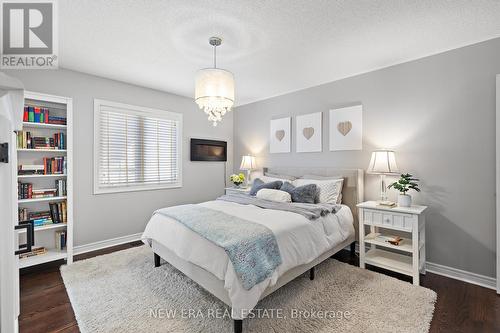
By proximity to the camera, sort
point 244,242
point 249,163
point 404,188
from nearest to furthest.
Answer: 1. point 244,242
2. point 404,188
3. point 249,163

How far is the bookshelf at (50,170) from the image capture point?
110 inches

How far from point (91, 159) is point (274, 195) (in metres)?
2.65

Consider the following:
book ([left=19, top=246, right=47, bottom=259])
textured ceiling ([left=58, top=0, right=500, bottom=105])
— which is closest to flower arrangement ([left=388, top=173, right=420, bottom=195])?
textured ceiling ([left=58, top=0, right=500, bottom=105])

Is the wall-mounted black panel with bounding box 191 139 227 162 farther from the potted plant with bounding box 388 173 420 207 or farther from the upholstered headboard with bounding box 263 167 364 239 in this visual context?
the potted plant with bounding box 388 173 420 207

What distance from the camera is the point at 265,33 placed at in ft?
7.58

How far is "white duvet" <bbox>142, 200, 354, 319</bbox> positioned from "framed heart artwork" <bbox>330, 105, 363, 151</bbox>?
3.32ft

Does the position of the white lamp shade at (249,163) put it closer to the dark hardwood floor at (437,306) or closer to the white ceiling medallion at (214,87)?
the white ceiling medallion at (214,87)

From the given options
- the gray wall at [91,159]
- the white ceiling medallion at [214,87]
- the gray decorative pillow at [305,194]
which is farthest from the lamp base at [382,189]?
the gray wall at [91,159]

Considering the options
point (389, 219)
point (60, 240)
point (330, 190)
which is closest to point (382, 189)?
point (389, 219)

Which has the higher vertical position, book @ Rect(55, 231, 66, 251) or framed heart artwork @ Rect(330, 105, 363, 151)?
framed heart artwork @ Rect(330, 105, 363, 151)

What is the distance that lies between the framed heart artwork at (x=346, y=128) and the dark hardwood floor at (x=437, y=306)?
5.63ft

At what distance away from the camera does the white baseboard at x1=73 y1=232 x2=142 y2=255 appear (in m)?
3.29

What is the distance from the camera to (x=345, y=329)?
70.6 inches

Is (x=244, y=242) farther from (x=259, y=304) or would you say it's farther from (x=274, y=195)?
(x=274, y=195)
